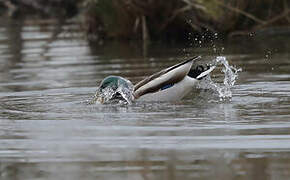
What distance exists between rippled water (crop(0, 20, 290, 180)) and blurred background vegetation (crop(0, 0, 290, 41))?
2.49 m

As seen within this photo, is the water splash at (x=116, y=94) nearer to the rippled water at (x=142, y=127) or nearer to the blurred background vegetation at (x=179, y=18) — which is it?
the rippled water at (x=142, y=127)

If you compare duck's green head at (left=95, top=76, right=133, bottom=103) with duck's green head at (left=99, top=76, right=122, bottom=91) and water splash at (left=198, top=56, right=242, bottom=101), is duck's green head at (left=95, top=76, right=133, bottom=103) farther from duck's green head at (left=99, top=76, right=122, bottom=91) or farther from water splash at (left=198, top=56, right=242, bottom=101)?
water splash at (left=198, top=56, right=242, bottom=101)

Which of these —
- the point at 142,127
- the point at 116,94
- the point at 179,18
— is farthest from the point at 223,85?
the point at 179,18

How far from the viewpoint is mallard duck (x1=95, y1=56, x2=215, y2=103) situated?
9938 mm

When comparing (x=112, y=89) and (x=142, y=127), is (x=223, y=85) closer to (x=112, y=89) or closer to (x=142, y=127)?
(x=112, y=89)

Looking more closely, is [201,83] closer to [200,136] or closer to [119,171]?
[200,136]

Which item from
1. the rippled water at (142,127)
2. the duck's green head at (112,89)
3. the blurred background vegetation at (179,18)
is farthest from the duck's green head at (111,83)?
the blurred background vegetation at (179,18)

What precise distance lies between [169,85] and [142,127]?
1809 mm

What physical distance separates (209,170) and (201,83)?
14.8ft

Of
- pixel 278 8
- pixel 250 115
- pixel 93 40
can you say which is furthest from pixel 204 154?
pixel 93 40

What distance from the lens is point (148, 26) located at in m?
18.5

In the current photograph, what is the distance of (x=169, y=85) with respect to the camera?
10023 mm

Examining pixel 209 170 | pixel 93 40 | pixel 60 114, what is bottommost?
pixel 209 170

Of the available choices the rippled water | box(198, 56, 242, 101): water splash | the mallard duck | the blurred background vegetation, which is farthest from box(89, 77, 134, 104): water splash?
the blurred background vegetation
